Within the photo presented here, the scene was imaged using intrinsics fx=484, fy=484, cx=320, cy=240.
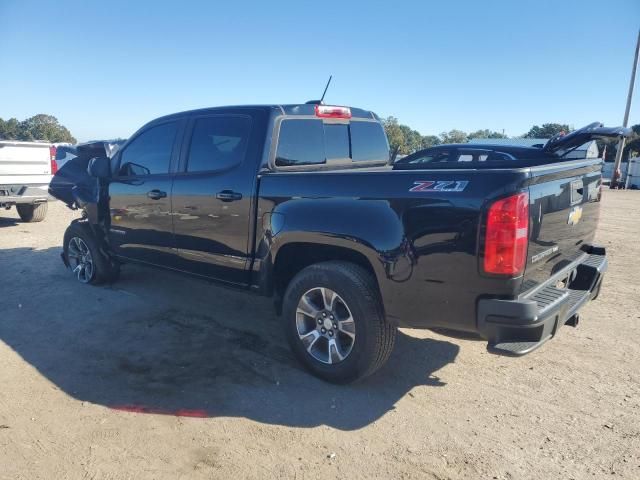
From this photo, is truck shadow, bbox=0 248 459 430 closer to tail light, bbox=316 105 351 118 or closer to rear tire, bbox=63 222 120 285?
rear tire, bbox=63 222 120 285

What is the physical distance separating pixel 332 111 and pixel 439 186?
2.00m

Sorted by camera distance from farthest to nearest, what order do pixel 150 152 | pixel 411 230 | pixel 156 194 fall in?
pixel 150 152 < pixel 156 194 < pixel 411 230

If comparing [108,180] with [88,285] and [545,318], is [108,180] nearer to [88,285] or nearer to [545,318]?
[88,285]

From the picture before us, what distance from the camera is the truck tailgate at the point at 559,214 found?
2.84m

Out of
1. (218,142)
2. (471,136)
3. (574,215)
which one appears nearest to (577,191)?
(574,215)

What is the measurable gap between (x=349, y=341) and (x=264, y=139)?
1729mm

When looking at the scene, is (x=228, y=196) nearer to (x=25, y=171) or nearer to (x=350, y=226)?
(x=350, y=226)

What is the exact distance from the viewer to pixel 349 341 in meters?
3.43

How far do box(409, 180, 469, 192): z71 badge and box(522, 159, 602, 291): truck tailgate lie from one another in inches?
15.4

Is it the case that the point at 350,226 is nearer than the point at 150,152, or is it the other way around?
the point at 350,226

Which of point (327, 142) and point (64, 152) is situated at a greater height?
point (327, 142)

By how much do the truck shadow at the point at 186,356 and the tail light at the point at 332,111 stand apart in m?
2.05

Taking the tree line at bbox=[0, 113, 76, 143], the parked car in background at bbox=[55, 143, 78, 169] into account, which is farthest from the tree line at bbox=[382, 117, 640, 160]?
the tree line at bbox=[0, 113, 76, 143]

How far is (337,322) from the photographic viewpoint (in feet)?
11.3
